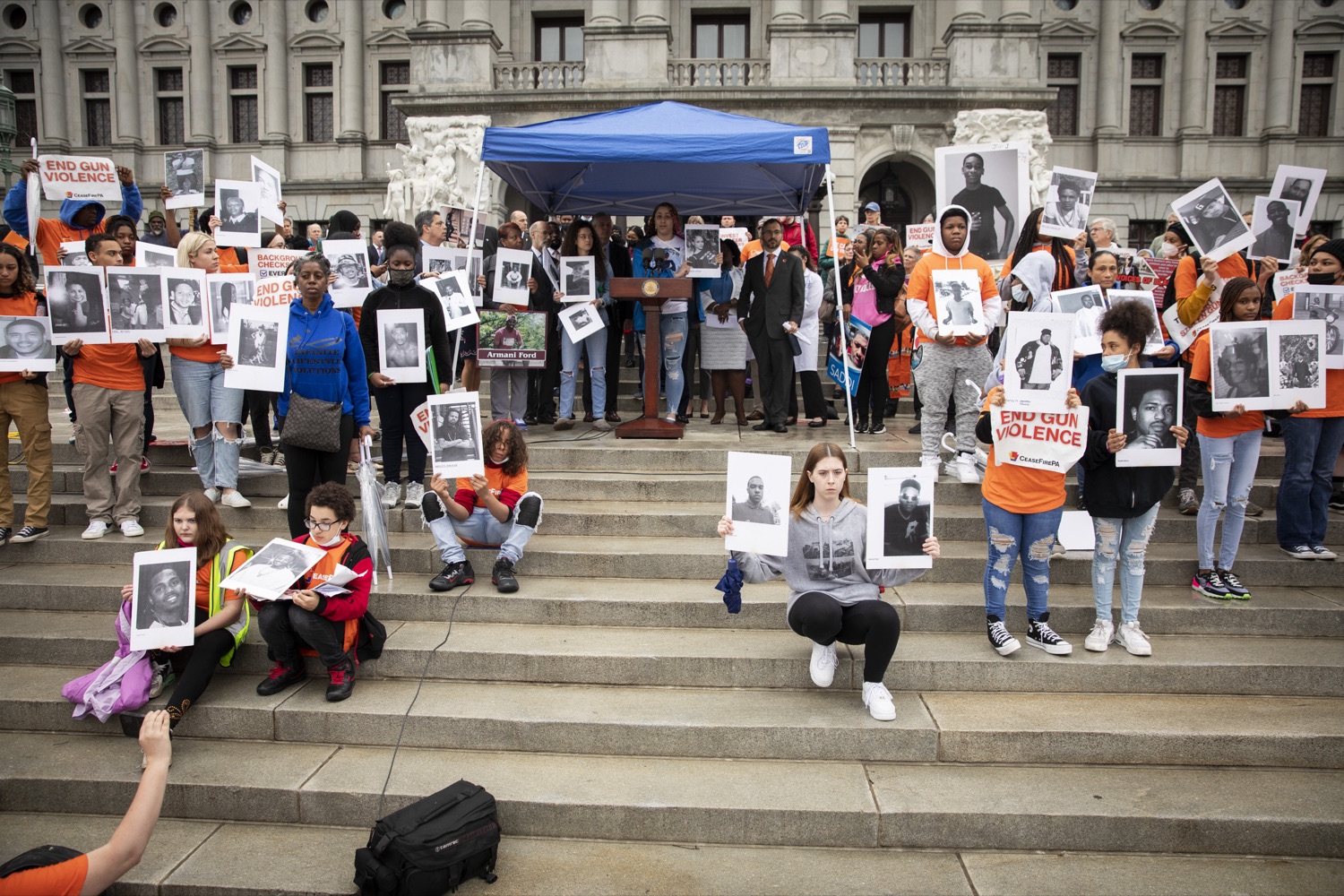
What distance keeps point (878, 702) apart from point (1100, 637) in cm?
Result: 160

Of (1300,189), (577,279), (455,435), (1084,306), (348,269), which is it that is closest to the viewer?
(455,435)

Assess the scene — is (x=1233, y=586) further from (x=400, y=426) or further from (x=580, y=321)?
(x=400, y=426)

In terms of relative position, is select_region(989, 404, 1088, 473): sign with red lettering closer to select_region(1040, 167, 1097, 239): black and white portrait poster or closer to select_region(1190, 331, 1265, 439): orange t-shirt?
select_region(1190, 331, 1265, 439): orange t-shirt

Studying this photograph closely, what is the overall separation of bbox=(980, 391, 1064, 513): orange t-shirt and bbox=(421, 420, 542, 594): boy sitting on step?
3007 millimetres

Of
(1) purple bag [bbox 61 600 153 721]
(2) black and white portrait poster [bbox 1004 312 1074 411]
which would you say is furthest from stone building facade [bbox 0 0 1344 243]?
(1) purple bag [bbox 61 600 153 721]

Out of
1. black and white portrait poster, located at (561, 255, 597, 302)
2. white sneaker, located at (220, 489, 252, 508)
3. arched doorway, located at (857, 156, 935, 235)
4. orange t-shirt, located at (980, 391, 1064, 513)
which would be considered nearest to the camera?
orange t-shirt, located at (980, 391, 1064, 513)

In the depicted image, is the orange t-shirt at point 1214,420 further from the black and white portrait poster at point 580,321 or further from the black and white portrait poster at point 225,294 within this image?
the black and white portrait poster at point 225,294

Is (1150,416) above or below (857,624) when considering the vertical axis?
above

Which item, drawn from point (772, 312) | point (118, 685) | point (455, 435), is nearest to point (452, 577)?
point (455, 435)

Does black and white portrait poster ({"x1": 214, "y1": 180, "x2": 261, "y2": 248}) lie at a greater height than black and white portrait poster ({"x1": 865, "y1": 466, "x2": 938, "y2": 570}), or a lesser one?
greater

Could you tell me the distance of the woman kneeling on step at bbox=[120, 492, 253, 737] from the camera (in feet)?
16.1

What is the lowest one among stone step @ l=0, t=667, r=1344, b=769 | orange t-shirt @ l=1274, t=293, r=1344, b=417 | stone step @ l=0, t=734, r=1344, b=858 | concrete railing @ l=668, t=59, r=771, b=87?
stone step @ l=0, t=734, r=1344, b=858

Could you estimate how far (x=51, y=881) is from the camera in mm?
2934

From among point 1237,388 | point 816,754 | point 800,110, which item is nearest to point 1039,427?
Answer: point 1237,388
